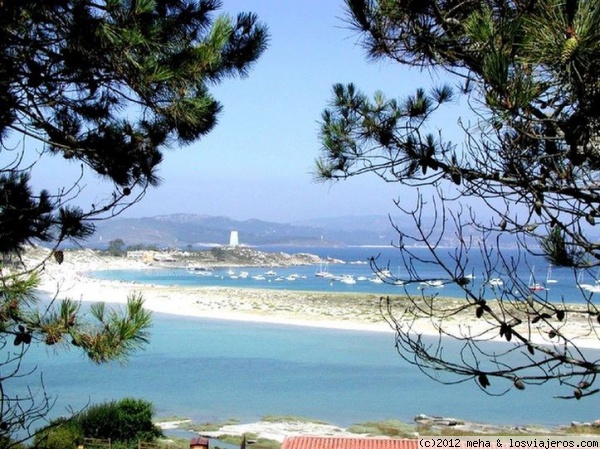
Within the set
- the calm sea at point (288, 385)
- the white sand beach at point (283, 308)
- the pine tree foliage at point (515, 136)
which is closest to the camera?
the pine tree foliage at point (515, 136)

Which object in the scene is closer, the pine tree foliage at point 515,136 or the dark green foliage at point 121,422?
the pine tree foliage at point 515,136

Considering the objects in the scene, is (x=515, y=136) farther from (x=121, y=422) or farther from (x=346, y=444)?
(x=121, y=422)

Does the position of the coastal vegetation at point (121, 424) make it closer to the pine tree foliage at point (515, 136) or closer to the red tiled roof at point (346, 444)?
the red tiled roof at point (346, 444)

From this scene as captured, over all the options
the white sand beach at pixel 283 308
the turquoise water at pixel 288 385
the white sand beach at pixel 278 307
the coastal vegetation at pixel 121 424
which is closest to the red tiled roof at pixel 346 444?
the coastal vegetation at pixel 121 424

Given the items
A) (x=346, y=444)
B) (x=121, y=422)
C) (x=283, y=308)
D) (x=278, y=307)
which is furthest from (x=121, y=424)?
(x=278, y=307)

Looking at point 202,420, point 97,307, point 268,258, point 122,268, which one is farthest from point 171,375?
point 268,258

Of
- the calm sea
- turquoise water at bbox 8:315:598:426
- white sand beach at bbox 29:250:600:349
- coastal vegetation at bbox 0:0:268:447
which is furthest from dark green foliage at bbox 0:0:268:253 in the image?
white sand beach at bbox 29:250:600:349

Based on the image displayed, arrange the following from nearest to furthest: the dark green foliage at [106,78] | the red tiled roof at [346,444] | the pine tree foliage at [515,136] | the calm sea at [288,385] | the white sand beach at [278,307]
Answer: the pine tree foliage at [515,136]
the dark green foliage at [106,78]
the red tiled roof at [346,444]
the calm sea at [288,385]
the white sand beach at [278,307]

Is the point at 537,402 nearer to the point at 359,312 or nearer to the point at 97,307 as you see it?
the point at 97,307

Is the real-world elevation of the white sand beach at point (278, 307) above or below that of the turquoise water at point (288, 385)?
above
